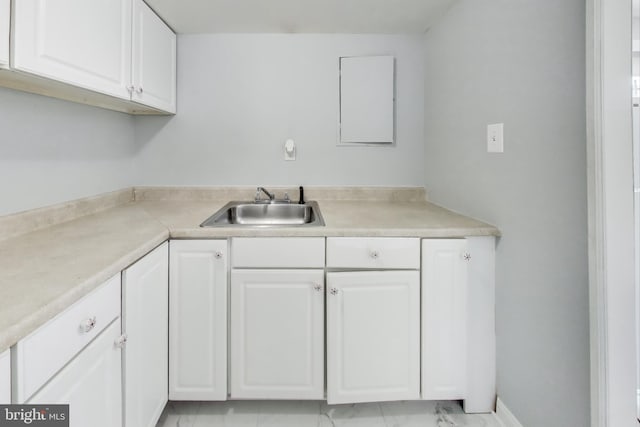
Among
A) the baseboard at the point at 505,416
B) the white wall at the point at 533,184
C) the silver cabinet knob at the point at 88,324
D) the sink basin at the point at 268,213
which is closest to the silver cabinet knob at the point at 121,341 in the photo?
the silver cabinet knob at the point at 88,324

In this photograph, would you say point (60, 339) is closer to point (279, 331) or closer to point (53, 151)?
point (279, 331)

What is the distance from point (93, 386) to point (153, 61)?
1.61 m

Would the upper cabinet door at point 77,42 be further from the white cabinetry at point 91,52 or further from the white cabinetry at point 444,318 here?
the white cabinetry at point 444,318

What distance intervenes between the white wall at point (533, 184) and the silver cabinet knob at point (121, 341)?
1.37m

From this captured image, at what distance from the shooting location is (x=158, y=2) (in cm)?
185

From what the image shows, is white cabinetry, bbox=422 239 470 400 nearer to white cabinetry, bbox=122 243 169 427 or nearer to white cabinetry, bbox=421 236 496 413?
white cabinetry, bbox=421 236 496 413

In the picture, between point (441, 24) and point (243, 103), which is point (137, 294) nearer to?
point (243, 103)

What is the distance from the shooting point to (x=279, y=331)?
5.03ft

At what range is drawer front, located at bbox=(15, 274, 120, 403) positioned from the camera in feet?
2.29

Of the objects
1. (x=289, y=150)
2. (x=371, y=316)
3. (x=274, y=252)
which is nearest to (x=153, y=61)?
(x=289, y=150)

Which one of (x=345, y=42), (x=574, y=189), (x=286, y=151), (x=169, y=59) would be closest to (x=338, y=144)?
(x=286, y=151)

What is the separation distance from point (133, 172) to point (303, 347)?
1.59 metres

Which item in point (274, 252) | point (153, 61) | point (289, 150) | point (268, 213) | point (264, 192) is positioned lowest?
point (274, 252)

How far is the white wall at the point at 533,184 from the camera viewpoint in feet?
3.66
